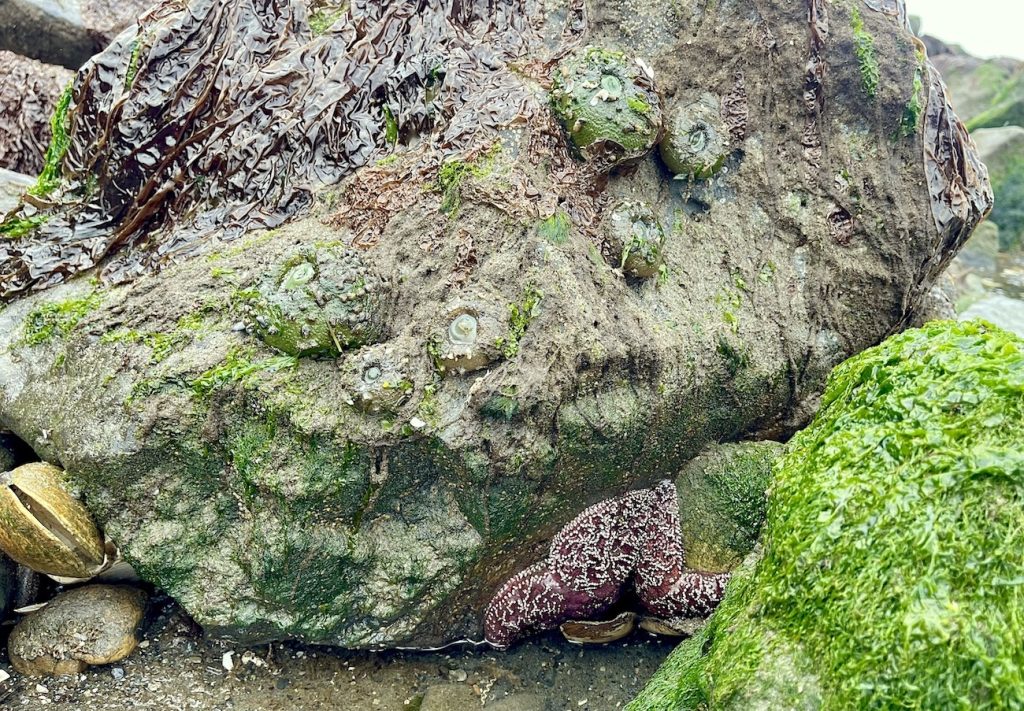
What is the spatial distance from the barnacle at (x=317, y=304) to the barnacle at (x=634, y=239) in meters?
1.12

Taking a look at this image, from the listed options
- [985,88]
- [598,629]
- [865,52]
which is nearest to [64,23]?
[865,52]

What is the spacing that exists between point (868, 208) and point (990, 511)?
244cm

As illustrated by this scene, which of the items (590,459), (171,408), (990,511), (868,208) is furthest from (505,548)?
(868,208)

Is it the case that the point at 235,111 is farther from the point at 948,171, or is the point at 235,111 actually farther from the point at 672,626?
the point at 948,171

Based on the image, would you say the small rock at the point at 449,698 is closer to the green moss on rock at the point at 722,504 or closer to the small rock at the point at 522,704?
the small rock at the point at 522,704

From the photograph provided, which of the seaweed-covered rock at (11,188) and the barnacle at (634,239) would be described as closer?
the barnacle at (634,239)

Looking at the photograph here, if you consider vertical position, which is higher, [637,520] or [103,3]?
[103,3]

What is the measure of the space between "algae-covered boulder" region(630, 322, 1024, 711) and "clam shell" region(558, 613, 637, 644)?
0.82 m

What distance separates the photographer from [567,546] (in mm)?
3590

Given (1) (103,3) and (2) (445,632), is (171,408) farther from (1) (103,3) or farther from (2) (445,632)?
(1) (103,3)

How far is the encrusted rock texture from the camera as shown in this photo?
3305 millimetres

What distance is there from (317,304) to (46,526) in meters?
1.43

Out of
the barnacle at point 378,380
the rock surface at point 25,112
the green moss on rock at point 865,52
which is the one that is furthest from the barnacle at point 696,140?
the rock surface at point 25,112

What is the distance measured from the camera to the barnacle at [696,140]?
13.2 feet
